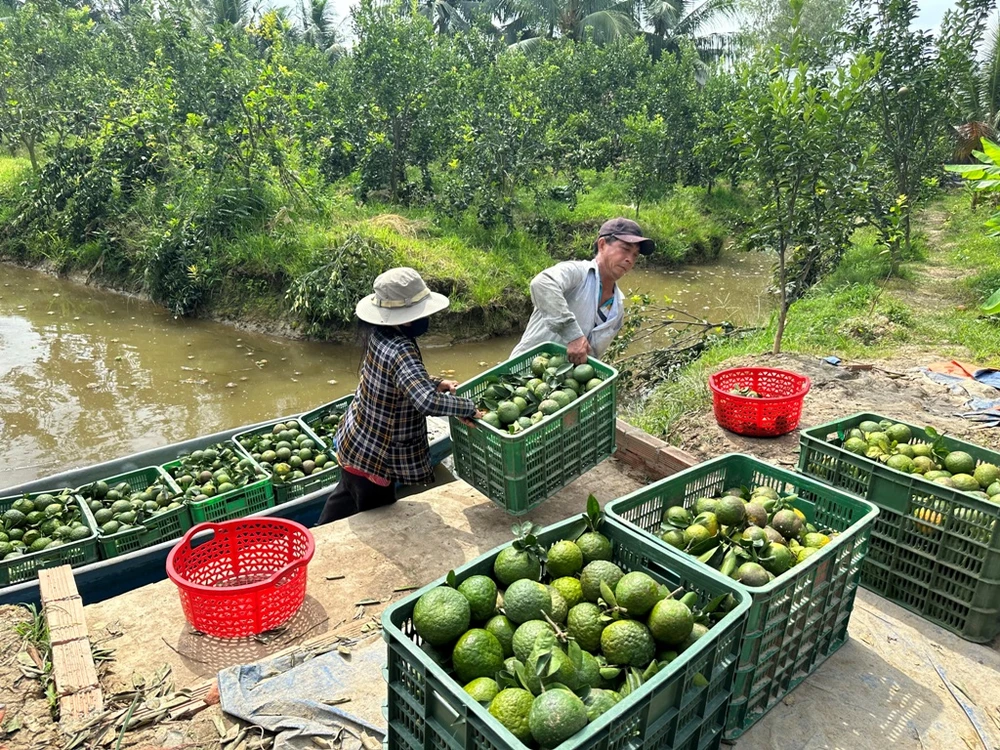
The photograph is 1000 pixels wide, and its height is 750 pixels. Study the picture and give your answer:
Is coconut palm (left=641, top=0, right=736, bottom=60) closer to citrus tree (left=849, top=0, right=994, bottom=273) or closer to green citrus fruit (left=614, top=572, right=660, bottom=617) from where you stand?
citrus tree (left=849, top=0, right=994, bottom=273)

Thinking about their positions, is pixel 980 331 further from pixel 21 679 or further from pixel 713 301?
pixel 21 679

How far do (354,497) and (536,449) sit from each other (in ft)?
4.19

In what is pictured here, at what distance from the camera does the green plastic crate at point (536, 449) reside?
3635 mm

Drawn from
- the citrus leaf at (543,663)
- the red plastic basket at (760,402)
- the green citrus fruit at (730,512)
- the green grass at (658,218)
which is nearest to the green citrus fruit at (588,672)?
the citrus leaf at (543,663)

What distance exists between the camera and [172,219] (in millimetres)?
12023

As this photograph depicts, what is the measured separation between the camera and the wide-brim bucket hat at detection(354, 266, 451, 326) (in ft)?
12.0

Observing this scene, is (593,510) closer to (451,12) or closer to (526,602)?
(526,602)

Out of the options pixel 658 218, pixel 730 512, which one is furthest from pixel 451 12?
pixel 730 512

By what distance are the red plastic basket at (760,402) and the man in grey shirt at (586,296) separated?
4.18 ft

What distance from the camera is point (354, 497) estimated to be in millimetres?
4230

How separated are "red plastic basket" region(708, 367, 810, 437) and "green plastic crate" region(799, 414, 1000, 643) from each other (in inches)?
64.1

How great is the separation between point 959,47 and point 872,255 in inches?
139

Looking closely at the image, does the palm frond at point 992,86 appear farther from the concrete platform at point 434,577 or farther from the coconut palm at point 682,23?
the concrete platform at point 434,577

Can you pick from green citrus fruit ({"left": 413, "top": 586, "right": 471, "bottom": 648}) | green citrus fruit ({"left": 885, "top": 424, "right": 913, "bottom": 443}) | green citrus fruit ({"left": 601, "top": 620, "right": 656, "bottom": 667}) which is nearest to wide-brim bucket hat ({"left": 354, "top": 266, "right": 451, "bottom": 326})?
green citrus fruit ({"left": 413, "top": 586, "right": 471, "bottom": 648})
